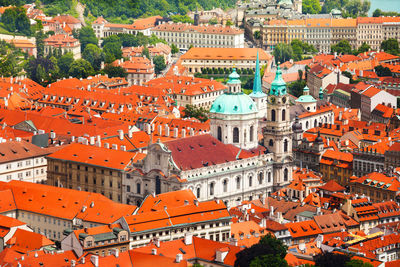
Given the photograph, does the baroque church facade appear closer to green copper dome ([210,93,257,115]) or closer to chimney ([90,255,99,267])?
green copper dome ([210,93,257,115])

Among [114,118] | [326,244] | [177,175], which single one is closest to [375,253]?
[326,244]

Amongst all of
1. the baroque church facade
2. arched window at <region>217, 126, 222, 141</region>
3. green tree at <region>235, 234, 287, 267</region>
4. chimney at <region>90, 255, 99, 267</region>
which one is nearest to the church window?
the baroque church facade

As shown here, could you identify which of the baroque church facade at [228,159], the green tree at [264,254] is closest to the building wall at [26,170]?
the baroque church facade at [228,159]

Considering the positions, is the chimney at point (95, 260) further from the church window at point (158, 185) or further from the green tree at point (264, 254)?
the church window at point (158, 185)

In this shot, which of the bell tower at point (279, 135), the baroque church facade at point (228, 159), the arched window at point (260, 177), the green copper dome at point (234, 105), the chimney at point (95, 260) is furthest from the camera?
the bell tower at point (279, 135)

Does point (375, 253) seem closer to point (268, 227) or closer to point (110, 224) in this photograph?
point (268, 227)

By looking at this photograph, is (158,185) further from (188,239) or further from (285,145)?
(188,239)

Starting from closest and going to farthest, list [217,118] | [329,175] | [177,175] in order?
[177,175], [217,118], [329,175]
